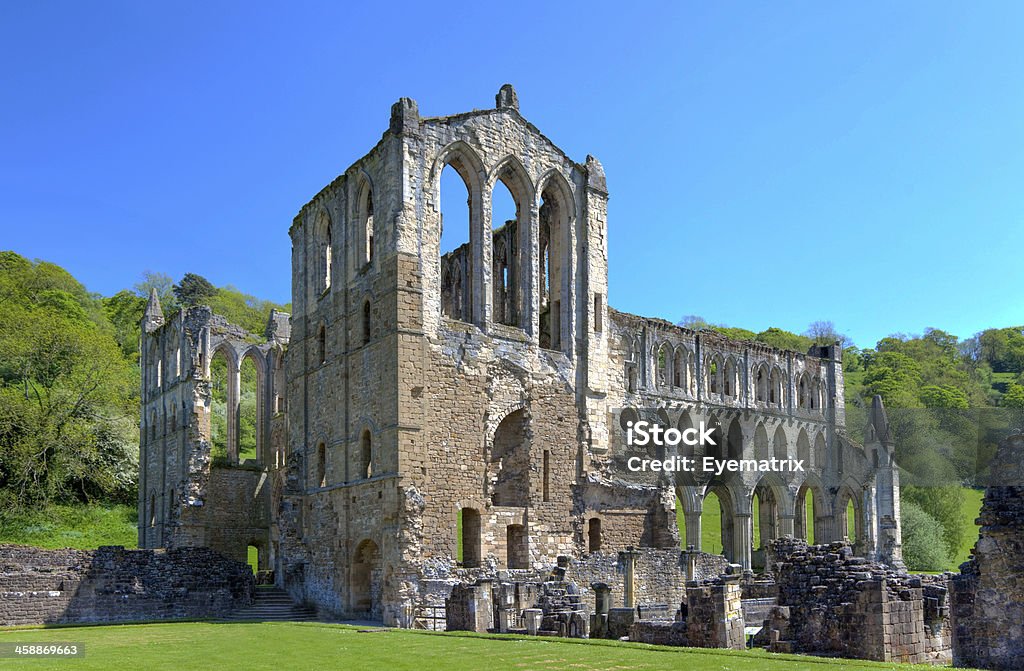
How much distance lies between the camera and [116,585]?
83.8 feet

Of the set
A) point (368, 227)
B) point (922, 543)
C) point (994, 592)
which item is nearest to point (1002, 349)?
point (922, 543)

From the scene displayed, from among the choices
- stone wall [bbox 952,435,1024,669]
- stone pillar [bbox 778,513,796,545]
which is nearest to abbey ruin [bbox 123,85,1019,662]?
stone wall [bbox 952,435,1024,669]

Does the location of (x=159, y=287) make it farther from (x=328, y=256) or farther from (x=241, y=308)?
(x=328, y=256)

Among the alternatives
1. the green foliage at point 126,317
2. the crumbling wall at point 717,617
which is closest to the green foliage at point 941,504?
the crumbling wall at point 717,617

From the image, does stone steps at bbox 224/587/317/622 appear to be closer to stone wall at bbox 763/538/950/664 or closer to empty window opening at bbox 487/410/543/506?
empty window opening at bbox 487/410/543/506

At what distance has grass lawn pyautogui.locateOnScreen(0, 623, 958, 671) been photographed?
13289 mm

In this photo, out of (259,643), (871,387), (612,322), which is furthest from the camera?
(871,387)

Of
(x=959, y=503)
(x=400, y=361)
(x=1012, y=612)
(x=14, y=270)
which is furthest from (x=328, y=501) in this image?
(x=14, y=270)

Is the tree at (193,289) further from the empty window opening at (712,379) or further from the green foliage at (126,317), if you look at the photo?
the empty window opening at (712,379)

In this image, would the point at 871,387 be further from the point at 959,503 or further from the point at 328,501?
the point at 328,501

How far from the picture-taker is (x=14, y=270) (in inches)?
2456

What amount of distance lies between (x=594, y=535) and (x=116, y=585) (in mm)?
12568

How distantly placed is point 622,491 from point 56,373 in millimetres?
28041

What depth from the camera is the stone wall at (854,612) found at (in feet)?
45.3
